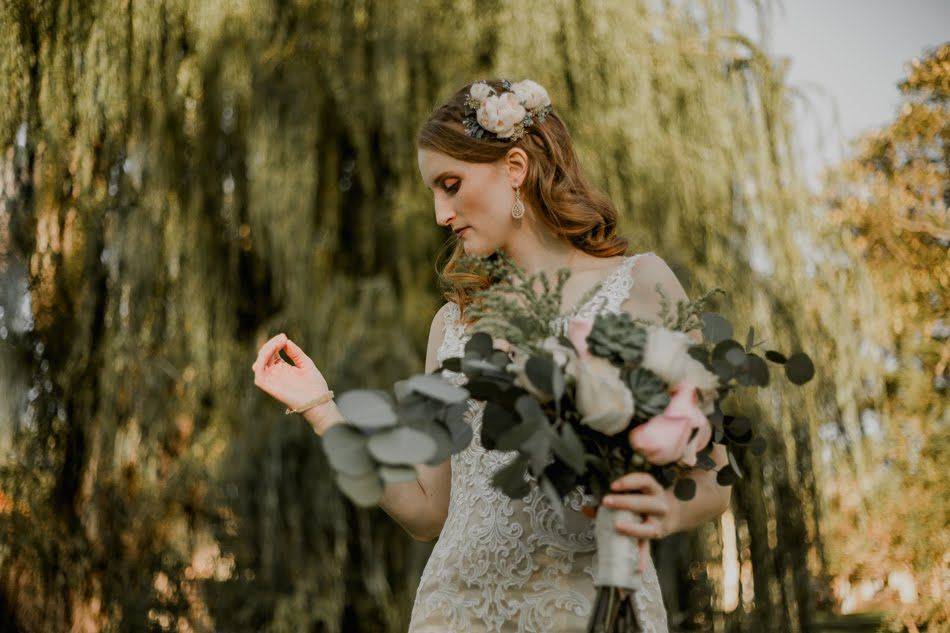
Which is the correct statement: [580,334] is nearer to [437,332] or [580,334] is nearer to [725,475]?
[725,475]

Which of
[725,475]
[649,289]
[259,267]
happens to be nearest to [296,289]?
[259,267]

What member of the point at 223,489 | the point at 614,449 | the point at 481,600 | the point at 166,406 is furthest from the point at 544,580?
the point at 166,406

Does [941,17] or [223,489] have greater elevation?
[941,17]

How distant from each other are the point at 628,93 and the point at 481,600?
8.85 feet

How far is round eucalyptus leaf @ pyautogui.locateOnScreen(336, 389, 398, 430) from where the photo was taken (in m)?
1.05

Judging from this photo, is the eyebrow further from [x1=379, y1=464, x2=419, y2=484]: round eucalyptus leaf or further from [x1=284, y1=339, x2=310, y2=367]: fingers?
[x1=379, y1=464, x2=419, y2=484]: round eucalyptus leaf

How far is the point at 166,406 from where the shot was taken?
3730mm

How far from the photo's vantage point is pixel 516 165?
5.95ft

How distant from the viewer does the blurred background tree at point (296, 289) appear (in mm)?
3607

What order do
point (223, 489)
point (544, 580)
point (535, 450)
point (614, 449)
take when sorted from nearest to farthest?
1. point (535, 450)
2. point (614, 449)
3. point (544, 580)
4. point (223, 489)

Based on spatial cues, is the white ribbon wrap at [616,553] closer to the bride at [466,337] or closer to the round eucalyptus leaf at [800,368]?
the bride at [466,337]

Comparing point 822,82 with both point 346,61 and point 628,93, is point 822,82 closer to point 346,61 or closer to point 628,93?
point 628,93

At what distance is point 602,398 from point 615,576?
221 mm

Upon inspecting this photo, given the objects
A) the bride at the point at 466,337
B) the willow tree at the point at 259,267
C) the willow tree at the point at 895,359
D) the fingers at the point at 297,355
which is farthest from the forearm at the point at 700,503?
the willow tree at the point at 895,359
